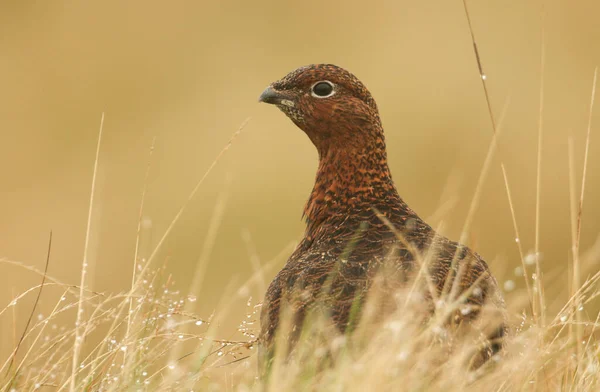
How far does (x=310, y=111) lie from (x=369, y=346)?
2315 millimetres

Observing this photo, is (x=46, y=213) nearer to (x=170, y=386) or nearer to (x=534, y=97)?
(x=534, y=97)

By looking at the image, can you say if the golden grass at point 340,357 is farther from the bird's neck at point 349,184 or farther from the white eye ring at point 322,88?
the white eye ring at point 322,88

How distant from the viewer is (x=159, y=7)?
109ft

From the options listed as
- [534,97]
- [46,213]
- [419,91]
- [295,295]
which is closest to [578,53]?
[534,97]

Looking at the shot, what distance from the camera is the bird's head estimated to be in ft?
18.6

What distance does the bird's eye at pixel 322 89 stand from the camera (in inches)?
228

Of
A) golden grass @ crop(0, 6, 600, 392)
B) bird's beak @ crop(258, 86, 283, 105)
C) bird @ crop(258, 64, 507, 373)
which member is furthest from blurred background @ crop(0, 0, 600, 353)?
golden grass @ crop(0, 6, 600, 392)

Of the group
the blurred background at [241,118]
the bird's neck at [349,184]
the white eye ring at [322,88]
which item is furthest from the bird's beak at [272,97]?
the blurred background at [241,118]

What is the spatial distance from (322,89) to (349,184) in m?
0.65

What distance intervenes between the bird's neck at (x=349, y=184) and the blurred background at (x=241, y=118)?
23.7 ft

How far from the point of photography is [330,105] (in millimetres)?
5688

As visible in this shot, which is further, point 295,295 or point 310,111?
point 310,111

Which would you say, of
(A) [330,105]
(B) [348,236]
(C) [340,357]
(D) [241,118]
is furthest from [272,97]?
(D) [241,118]

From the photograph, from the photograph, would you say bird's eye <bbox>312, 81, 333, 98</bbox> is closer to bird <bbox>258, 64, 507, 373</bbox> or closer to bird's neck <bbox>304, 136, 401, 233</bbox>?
bird <bbox>258, 64, 507, 373</bbox>
